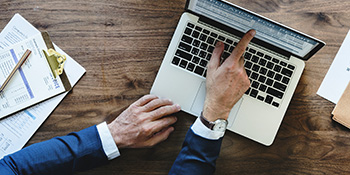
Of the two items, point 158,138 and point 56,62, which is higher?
point 56,62

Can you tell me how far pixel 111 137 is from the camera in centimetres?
97

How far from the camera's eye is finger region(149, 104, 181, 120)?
95 cm

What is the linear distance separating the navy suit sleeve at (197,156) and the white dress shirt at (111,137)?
0.01 metres

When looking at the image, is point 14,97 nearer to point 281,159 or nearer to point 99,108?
point 99,108

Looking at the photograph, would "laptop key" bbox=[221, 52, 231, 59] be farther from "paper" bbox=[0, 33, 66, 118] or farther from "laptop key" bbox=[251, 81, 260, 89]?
"paper" bbox=[0, 33, 66, 118]

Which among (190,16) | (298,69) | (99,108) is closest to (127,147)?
(99,108)

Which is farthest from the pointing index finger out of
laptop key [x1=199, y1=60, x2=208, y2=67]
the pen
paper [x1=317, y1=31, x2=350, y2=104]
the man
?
the pen

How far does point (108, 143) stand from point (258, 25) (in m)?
0.62

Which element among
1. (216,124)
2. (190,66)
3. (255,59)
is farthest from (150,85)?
(255,59)

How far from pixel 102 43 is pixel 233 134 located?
57 centimetres

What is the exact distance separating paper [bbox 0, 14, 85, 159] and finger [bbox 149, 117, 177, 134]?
32cm

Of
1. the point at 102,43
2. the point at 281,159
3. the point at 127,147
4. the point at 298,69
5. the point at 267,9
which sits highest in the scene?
the point at 267,9

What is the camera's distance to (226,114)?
37.1 inches

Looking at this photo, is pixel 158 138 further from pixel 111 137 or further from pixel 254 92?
pixel 254 92
